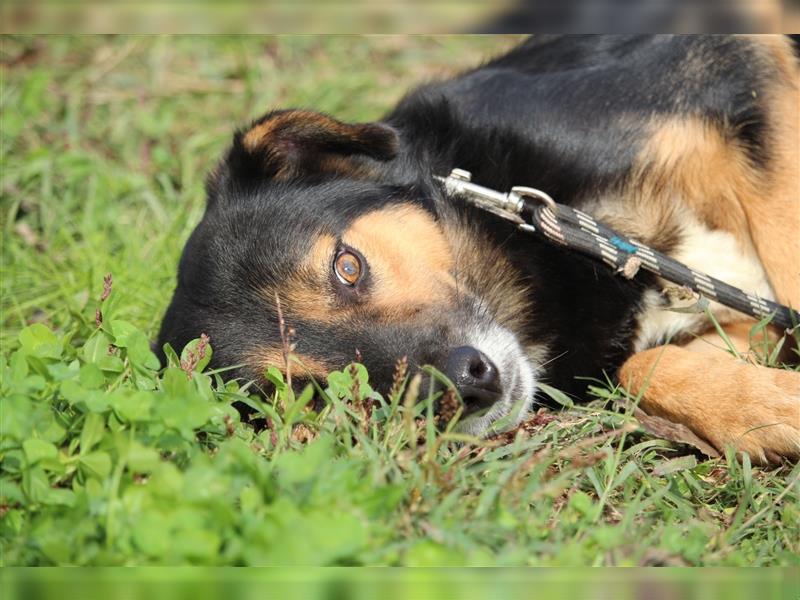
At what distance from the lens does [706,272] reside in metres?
3.88

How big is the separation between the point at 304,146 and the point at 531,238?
108 centimetres

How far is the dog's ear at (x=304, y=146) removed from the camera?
12.3ft

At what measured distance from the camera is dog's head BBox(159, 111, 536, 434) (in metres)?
3.25

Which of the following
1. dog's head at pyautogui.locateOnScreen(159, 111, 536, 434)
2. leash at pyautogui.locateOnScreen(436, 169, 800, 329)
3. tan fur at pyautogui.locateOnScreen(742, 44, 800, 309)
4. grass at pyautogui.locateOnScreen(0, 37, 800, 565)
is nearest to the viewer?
grass at pyautogui.locateOnScreen(0, 37, 800, 565)

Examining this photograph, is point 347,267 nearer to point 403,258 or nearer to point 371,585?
point 403,258

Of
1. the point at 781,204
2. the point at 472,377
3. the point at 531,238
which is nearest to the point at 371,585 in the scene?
the point at 472,377

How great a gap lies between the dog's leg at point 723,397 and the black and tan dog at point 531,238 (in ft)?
0.05

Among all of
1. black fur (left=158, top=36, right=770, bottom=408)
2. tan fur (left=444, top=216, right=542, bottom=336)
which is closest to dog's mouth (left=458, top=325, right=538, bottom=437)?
tan fur (left=444, top=216, right=542, bottom=336)

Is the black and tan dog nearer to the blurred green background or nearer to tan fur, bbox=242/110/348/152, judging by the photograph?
tan fur, bbox=242/110/348/152

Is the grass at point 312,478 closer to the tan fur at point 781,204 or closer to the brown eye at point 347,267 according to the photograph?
the brown eye at point 347,267

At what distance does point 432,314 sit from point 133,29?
158 cm

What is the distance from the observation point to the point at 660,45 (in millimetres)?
3854

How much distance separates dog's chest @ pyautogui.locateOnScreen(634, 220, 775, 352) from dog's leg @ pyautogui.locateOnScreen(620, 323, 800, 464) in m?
0.27

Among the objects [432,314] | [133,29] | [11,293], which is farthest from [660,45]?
[11,293]
